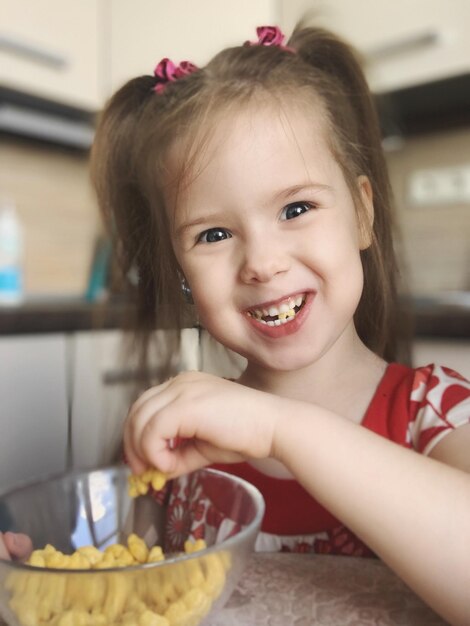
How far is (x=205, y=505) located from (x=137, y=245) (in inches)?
5.2

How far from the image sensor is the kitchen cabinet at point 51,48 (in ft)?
3.37

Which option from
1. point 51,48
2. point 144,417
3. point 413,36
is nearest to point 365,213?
point 144,417

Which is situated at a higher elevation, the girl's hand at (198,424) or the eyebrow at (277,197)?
the eyebrow at (277,197)

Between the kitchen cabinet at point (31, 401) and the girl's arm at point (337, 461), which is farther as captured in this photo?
the kitchen cabinet at point (31, 401)

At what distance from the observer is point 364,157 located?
314mm

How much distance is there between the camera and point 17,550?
299 millimetres

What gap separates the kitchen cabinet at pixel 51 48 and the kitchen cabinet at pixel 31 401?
0.45 meters

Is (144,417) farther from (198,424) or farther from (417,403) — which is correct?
(417,403)

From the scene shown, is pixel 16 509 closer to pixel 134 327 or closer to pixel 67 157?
pixel 134 327

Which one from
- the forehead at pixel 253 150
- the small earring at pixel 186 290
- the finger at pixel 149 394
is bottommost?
the finger at pixel 149 394

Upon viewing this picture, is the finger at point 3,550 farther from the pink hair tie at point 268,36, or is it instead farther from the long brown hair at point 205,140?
the pink hair tie at point 268,36

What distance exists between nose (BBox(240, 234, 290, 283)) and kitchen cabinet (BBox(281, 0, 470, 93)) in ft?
1.89

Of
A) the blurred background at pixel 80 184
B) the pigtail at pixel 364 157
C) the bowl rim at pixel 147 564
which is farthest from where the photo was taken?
the blurred background at pixel 80 184

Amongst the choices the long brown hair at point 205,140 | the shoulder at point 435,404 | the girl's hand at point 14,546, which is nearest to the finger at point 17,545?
the girl's hand at point 14,546
